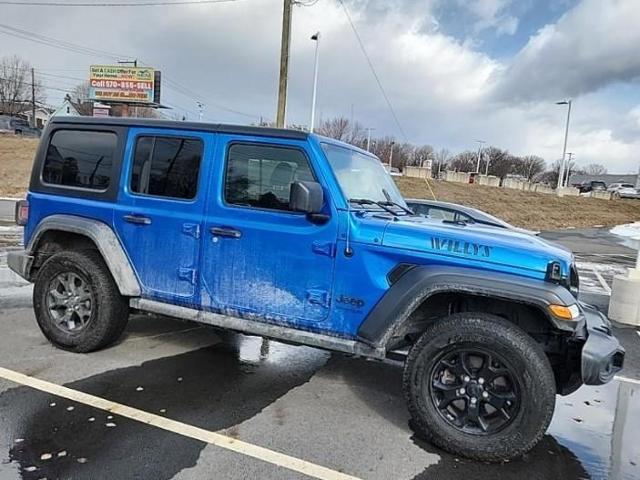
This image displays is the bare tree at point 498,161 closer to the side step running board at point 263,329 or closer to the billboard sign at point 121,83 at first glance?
the billboard sign at point 121,83

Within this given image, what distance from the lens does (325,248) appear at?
3.66m

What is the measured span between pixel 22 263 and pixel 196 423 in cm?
265

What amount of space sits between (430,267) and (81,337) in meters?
3.15

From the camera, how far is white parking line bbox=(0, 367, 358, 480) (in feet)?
9.93

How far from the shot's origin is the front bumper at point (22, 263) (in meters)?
4.86

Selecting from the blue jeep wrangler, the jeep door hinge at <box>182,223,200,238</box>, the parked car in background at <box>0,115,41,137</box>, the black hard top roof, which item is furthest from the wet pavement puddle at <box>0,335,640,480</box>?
the parked car in background at <box>0,115,41,137</box>

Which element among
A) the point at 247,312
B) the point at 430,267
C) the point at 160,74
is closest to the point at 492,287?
the point at 430,267

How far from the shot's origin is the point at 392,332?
3.44 metres

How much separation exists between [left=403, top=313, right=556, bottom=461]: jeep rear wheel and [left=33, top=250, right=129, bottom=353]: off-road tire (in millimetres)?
2637

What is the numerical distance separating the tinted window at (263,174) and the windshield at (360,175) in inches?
10.3

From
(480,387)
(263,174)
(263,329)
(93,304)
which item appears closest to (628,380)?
(480,387)

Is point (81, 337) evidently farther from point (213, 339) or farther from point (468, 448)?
point (468, 448)

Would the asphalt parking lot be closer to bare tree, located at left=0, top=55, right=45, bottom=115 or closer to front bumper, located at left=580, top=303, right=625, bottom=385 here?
front bumper, located at left=580, top=303, right=625, bottom=385

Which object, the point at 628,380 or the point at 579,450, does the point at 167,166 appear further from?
the point at 628,380
